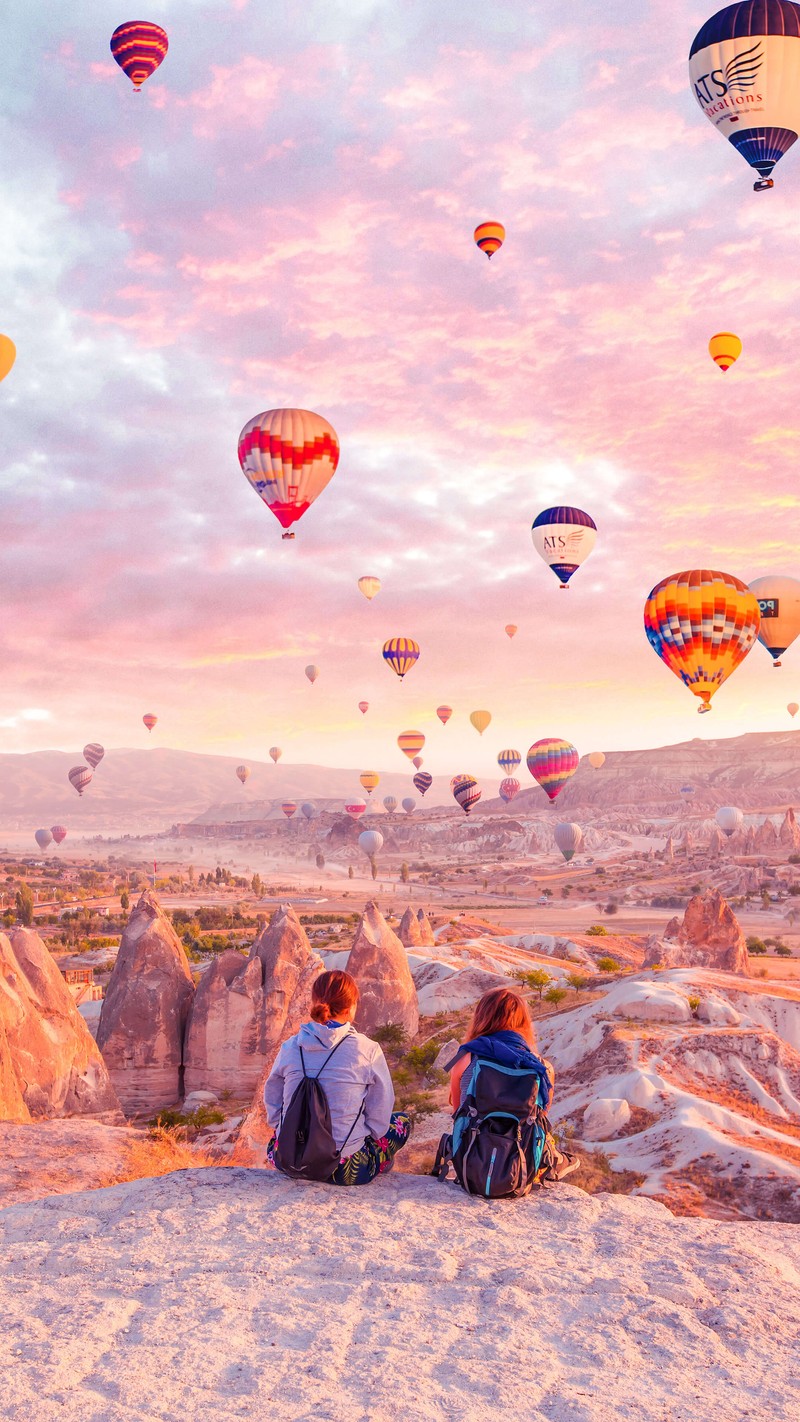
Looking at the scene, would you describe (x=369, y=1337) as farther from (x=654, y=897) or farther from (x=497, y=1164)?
(x=654, y=897)

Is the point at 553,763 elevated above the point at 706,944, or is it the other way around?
the point at 553,763

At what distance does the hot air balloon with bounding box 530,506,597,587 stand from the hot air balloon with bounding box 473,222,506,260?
41.5 feet

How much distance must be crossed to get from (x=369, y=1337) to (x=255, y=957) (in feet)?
65.8

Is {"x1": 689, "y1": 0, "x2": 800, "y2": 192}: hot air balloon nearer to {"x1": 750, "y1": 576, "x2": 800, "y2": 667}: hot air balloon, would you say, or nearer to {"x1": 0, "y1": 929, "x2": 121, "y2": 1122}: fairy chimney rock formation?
{"x1": 750, "y1": 576, "x2": 800, "y2": 667}: hot air balloon

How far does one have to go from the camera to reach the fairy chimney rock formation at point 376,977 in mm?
27344

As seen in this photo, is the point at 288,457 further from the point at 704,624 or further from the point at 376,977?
the point at 376,977

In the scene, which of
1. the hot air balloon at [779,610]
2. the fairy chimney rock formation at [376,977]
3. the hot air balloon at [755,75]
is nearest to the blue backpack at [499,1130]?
the fairy chimney rock formation at [376,977]

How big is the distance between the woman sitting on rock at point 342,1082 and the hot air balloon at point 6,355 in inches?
1127

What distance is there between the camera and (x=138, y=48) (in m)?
35.1

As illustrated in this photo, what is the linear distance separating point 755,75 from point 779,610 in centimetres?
2502

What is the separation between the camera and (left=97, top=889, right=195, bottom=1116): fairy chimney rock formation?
72.8 feet

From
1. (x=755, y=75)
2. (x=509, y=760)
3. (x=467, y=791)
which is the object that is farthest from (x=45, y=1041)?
(x=509, y=760)

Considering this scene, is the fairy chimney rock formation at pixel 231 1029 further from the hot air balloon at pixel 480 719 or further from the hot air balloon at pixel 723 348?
the hot air balloon at pixel 480 719

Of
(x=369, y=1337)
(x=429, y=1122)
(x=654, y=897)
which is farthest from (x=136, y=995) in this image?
(x=654, y=897)
